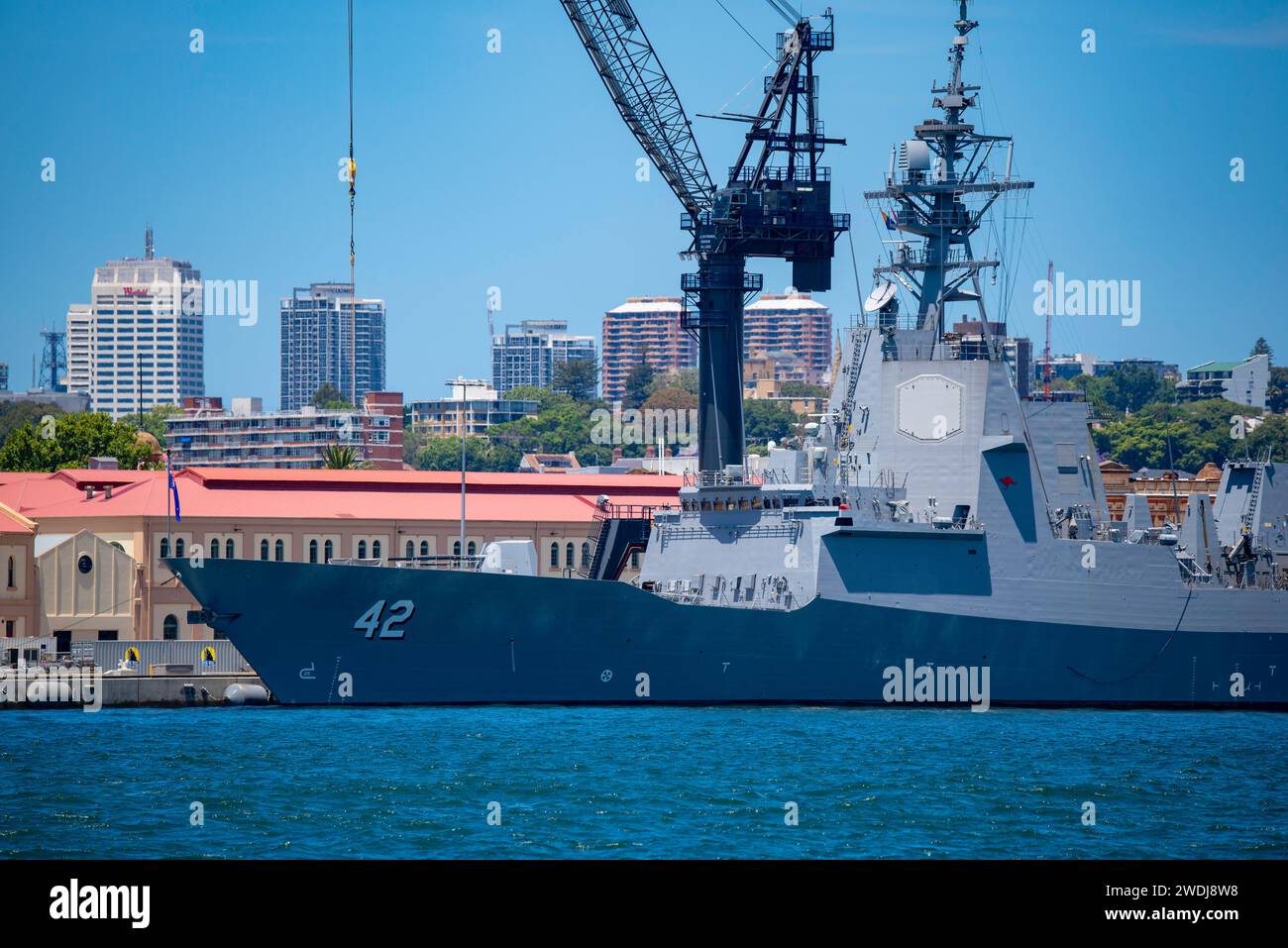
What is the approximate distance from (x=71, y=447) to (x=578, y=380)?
78208 millimetres

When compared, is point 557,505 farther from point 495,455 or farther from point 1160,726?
point 495,455

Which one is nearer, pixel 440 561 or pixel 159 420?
pixel 440 561

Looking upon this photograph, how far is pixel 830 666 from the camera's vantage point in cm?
3109

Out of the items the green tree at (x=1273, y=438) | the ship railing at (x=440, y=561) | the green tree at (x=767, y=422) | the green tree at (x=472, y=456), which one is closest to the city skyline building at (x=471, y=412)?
the green tree at (x=472, y=456)

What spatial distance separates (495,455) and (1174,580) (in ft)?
273

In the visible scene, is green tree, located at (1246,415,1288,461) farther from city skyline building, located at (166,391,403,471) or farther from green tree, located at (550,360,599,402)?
green tree, located at (550,360,599,402)

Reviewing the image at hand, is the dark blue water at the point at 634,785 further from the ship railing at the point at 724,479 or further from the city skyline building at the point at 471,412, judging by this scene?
the city skyline building at the point at 471,412

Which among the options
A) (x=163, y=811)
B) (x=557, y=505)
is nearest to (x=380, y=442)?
(x=557, y=505)

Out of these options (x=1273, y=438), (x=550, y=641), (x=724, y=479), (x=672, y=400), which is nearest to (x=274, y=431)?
(x=672, y=400)

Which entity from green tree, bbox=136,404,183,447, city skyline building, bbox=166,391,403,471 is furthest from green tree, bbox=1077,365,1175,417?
green tree, bbox=136,404,183,447

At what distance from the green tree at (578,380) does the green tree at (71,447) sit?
7477cm

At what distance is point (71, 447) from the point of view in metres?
69.7

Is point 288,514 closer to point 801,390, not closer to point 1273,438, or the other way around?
point 1273,438

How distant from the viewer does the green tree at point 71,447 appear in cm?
6819
